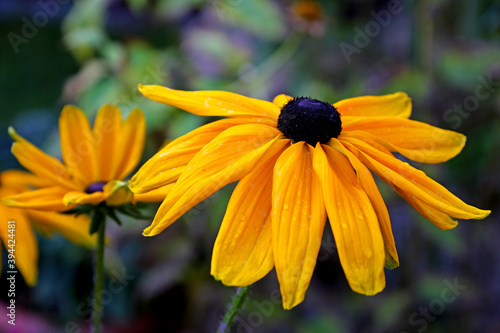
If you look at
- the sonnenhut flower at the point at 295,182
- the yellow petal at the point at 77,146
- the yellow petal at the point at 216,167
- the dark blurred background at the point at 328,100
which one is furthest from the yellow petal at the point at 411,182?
the dark blurred background at the point at 328,100

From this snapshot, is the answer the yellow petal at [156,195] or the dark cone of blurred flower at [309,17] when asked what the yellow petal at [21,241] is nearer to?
the yellow petal at [156,195]

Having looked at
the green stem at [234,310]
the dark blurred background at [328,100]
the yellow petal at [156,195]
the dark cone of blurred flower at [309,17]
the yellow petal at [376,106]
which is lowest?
the dark blurred background at [328,100]

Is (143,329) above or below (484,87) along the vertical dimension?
below

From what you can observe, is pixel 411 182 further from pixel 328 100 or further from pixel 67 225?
pixel 328 100

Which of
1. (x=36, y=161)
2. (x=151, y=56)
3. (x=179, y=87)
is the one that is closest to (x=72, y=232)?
(x=36, y=161)

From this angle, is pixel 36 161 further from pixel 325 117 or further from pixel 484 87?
pixel 484 87

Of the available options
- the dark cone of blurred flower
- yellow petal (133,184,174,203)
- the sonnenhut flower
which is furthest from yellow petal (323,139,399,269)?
the dark cone of blurred flower
